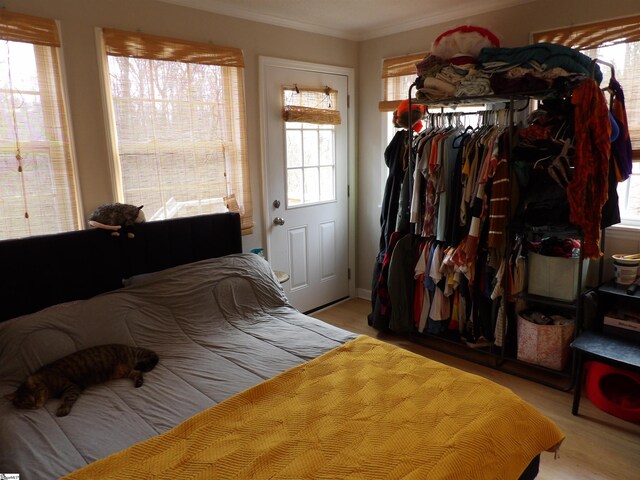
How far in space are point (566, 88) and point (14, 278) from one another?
306 cm

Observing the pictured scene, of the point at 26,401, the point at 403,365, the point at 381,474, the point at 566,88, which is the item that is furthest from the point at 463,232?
the point at 26,401

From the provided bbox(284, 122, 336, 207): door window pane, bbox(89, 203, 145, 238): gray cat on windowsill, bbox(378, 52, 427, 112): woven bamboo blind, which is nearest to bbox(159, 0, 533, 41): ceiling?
bbox(378, 52, 427, 112): woven bamboo blind

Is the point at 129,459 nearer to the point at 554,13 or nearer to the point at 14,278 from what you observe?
the point at 14,278

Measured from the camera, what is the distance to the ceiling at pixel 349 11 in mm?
3078

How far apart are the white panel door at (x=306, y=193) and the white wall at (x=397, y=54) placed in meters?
0.18

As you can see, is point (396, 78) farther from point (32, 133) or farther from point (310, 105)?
point (32, 133)

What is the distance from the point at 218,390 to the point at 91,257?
3.84 ft

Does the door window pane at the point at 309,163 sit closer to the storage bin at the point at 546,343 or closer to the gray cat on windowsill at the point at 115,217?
the gray cat on windowsill at the point at 115,217

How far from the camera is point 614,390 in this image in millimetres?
2598

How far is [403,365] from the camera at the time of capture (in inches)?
79.0

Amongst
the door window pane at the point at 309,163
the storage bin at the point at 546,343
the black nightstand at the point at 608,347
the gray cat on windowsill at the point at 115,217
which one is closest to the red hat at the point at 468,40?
the door window pane at the point at 309,163

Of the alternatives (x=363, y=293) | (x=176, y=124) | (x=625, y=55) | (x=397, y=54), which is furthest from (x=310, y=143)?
(x=625, y=55)

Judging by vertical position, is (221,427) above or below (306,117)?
below

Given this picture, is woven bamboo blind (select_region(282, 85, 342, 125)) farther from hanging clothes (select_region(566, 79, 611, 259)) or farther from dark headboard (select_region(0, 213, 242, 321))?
hanging clothes (select_region(566, 79, 611, 259))
